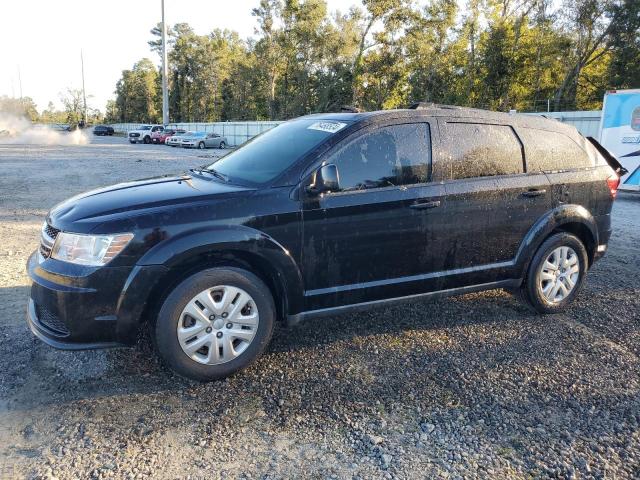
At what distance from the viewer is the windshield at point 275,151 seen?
3.92 m

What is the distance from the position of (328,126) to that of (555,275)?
255 centimetres

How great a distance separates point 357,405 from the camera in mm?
3301

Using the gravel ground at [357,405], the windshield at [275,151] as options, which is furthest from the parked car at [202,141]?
the windshield at [275,151]

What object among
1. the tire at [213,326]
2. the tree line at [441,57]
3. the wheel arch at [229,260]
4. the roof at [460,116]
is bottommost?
the tire at [213,326]

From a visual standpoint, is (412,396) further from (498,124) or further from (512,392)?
(498,124)

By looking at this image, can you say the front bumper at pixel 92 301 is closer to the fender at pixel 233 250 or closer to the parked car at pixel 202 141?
the fender at pixel 233 250

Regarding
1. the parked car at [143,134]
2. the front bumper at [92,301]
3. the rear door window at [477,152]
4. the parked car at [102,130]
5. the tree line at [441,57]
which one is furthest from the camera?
the parked car at [102,130]

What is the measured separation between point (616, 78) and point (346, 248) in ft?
121

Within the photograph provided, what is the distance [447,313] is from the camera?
489 centimetres

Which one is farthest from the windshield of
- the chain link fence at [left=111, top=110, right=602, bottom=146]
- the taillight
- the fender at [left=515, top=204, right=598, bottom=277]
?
the chain link fence at [left=111, top=110, right=602, bottom=146]

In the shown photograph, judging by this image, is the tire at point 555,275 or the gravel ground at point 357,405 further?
the tire at point 555,275

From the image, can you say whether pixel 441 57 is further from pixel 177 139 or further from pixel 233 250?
pixel 233 250

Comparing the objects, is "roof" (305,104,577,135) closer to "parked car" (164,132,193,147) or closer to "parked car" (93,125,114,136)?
"parked car" (164,132,193,147)

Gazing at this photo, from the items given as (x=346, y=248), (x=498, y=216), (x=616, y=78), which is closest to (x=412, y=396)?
(x=346, y=248)
